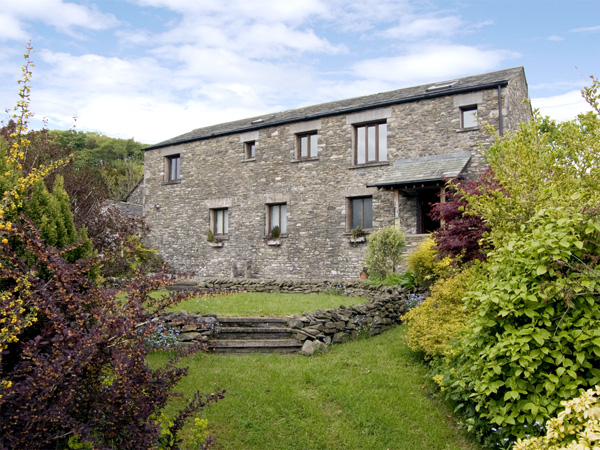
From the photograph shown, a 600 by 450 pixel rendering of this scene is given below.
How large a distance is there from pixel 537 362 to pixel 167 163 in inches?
842

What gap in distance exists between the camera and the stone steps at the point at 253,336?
7.37m

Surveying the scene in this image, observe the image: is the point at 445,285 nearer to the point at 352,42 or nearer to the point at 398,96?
the point at 352,42

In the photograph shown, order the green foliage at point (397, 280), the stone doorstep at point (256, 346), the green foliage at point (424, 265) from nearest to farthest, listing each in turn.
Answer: the stone doorstep at point (256, 346), the green foliage at point (424, 265), the green foliage at point (397, 280)

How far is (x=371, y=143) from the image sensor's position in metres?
17.1

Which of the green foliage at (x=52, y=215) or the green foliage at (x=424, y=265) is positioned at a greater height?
the green foliage at (x=52, y=215)

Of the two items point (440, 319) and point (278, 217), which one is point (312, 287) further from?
point (440, 319)

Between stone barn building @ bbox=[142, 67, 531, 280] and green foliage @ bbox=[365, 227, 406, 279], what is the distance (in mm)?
1794

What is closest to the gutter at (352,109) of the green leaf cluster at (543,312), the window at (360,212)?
the window at (360,212)

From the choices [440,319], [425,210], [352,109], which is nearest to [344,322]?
[440,319]

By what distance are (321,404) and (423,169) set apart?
36.7 feet

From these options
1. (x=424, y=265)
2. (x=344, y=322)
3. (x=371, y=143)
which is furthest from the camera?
(x=371, y=143)

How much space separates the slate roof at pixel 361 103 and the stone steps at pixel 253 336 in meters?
11.0

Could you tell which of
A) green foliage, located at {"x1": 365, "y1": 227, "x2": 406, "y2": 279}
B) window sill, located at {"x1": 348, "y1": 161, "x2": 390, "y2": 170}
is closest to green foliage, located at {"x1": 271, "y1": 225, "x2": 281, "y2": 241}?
A: window sill, located at {"x1": 348, "y1": 161, "x2": 390, "y2": 170}

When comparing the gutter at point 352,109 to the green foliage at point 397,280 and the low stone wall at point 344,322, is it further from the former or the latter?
the low stone wall at point 344,322
